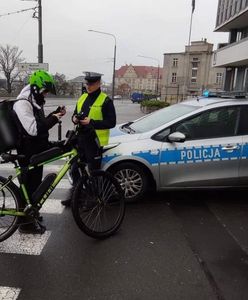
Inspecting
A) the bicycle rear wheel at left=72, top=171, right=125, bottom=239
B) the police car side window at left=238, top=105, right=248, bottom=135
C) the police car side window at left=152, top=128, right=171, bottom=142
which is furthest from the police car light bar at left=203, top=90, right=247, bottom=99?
the bicycle rear wheel at left=72, top=171, right=125, bottom=239

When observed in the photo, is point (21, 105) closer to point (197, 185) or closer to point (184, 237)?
point (184, 237)

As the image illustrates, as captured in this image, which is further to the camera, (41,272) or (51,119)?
(51,119)

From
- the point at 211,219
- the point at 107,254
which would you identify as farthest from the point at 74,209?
the point at 211,219

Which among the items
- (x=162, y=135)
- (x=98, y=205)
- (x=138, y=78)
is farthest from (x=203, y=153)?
(x=138, y=78)

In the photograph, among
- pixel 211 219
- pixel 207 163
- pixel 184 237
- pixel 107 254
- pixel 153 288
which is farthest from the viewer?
pixel 207 163

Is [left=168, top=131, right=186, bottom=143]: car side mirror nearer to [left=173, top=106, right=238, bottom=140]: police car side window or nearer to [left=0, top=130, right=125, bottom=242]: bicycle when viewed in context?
[left=173, top=106, right=238, bottom=140]: police car side window

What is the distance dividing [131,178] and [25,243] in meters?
1.82

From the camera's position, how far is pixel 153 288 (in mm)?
3191

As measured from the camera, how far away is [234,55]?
27.3 m

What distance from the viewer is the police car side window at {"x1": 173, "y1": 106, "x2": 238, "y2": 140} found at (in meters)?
5.31

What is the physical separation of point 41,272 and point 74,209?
755 millimetres

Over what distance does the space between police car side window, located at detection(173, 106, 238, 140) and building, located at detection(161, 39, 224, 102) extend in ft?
247

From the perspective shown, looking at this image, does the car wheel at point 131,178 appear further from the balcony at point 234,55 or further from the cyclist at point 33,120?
the balcony at point 234,55

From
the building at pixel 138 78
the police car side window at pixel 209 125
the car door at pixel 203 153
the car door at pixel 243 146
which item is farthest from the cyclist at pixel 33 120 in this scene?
the building at pixel 138 78
